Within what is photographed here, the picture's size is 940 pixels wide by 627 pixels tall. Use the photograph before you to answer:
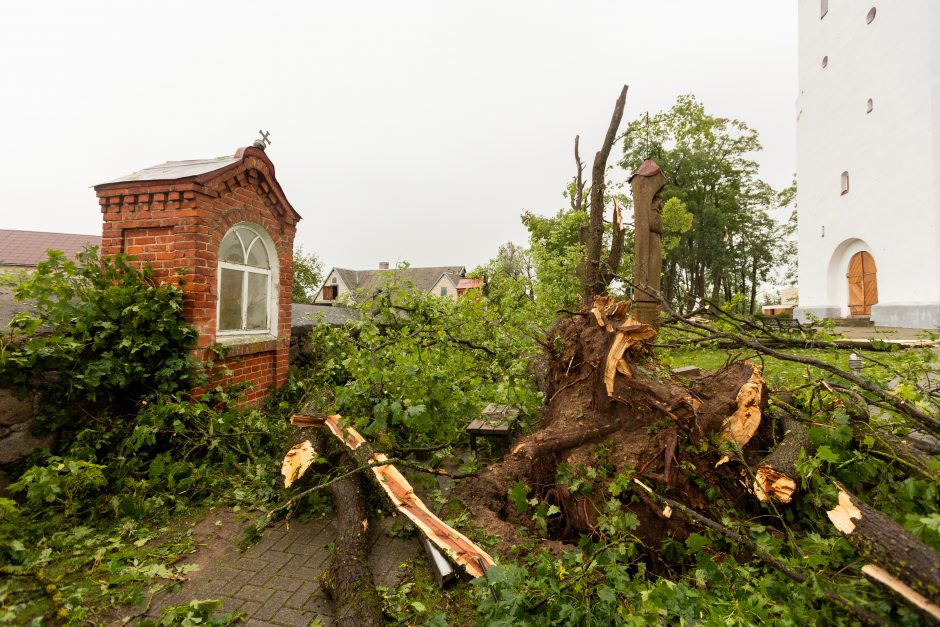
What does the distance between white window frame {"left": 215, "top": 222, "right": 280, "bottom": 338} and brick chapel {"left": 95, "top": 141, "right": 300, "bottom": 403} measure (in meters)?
0.01

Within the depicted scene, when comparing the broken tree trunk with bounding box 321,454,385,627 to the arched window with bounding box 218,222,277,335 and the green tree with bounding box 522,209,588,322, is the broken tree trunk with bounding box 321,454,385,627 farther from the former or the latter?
the green tree with bounding box 522,209,588,322

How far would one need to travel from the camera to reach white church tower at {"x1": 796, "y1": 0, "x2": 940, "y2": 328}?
1285 centimetres

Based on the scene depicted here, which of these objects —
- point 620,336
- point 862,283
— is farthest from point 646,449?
point 862,283

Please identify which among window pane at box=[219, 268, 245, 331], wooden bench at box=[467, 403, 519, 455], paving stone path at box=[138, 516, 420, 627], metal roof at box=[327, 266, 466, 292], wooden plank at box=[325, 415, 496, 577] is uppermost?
metal roof at box=[327, 266, 466, 292]

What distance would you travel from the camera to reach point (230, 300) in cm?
554

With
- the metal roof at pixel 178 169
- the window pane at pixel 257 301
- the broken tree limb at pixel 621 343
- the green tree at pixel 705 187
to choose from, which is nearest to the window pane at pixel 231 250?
the window pane at pixel 257 301

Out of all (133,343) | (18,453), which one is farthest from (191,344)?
(18,453)

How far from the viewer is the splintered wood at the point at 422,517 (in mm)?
2619

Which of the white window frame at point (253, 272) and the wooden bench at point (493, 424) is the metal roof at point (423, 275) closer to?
the white window frame at point (253, 272)

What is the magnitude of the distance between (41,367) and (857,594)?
570cm

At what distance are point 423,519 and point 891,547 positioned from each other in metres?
2.44

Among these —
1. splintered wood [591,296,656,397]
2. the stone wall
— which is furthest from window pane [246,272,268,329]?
splintered wood [591,296,656,397]

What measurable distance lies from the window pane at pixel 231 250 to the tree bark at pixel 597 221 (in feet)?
14.8

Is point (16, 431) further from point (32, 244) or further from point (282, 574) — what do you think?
point (32, 244)
